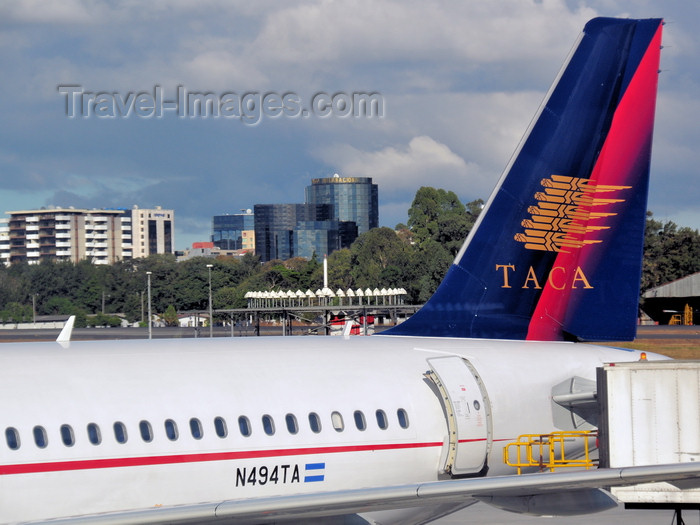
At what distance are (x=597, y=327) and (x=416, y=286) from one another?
116333 millimetres

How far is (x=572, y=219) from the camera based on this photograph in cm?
2238

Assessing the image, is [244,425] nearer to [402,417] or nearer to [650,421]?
[402,417]

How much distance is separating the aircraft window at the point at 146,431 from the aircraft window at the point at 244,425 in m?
1.54

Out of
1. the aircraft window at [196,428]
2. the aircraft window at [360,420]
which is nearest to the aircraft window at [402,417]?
the aircraft window at [360,420]

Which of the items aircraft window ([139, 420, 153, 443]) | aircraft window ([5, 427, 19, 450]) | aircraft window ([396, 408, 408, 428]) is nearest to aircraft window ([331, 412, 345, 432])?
aircraft window ([396, 408, 408, 428])

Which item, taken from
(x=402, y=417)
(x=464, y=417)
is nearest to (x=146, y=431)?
(x=402, y=417)

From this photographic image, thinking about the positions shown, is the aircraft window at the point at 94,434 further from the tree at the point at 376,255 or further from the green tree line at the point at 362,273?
the tree at the point at 376,255

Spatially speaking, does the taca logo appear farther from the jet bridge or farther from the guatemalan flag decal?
the guatemalan flag decal

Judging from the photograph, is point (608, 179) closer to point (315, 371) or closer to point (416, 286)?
point (315, 371)

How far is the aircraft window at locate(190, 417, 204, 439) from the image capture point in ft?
51.7

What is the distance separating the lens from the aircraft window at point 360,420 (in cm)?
1772

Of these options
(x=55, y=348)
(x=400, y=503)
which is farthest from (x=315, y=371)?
(x=400, y=503)

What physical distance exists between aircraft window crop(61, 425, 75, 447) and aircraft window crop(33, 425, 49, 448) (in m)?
0.26

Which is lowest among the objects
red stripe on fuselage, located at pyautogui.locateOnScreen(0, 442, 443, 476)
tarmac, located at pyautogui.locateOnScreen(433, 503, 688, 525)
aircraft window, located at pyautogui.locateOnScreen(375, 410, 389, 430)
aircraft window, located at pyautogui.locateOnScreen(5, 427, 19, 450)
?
tarmac, located at pyautogui.locateOnScreen(433, 503, 688, 525)
